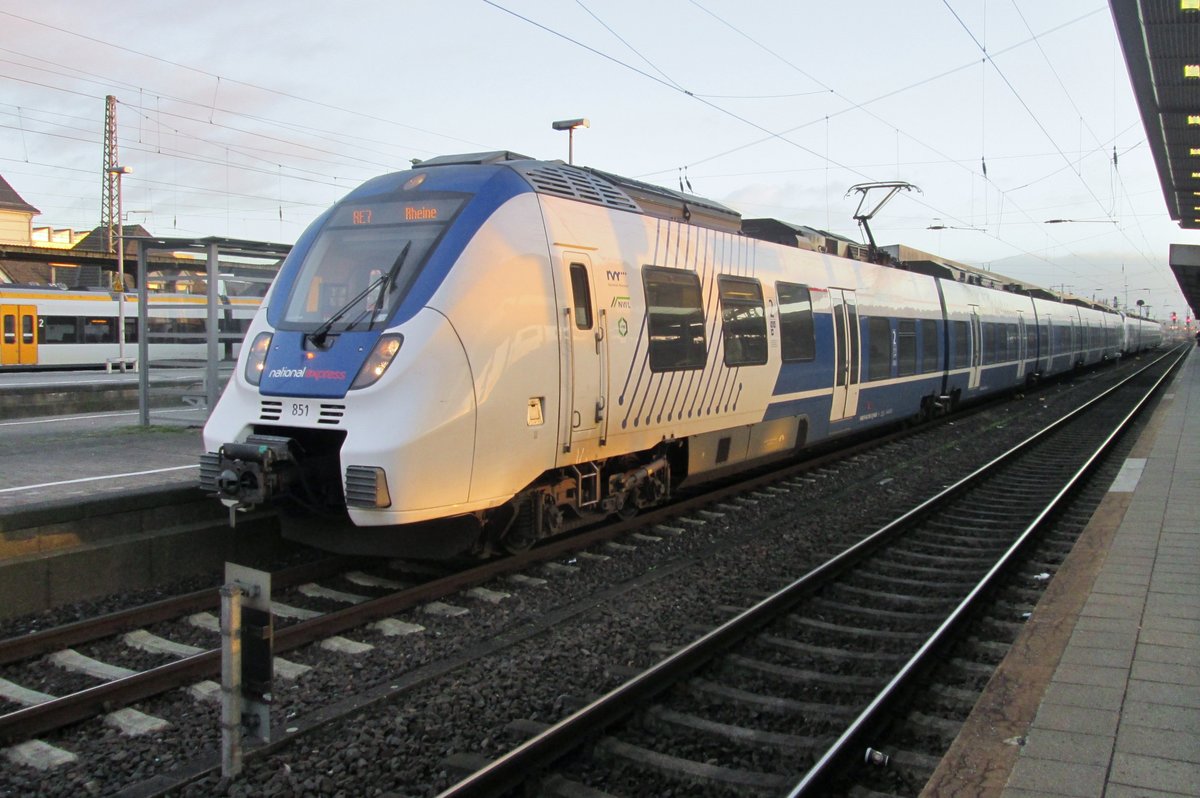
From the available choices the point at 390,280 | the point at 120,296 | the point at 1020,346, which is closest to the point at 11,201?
the point at 120,296

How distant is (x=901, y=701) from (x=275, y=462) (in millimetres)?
4143

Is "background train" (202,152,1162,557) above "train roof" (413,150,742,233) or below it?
below

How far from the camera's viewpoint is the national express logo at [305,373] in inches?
251

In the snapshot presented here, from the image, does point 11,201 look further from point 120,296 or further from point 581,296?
point 581,296

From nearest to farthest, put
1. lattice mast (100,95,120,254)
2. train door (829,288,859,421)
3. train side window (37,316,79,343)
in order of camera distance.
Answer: train door (829,288,859,421), train side window (37,316,79,343), lattice mast (100,95,120,254)

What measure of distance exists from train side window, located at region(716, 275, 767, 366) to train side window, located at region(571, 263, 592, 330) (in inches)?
95.0

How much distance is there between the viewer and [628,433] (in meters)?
8.03

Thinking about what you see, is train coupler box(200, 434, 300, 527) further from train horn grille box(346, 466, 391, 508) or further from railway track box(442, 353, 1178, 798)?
railway track box(442, 353, 1178, 798)

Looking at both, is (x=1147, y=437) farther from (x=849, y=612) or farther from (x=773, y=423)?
(x=849, y=612)

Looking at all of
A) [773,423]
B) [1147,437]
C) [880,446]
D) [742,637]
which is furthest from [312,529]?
[1147,437]

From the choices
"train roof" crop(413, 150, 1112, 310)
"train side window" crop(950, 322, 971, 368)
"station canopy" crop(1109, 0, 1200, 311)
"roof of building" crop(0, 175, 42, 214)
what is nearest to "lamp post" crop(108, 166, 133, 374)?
"train roof" crop(413, 150, 1112, 310)

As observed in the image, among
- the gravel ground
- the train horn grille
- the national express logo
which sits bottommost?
the gravel ground

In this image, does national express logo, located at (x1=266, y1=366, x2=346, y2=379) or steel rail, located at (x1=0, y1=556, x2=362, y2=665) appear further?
national express logo, located at (x1=266, y1=366, x2=346, y2=379)

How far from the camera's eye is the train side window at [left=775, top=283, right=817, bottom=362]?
1103 centimetres
